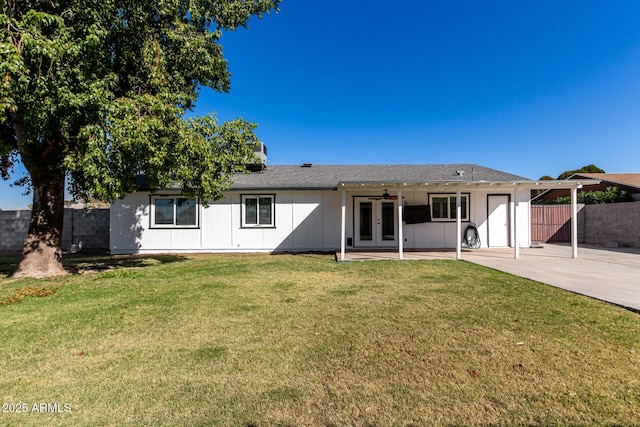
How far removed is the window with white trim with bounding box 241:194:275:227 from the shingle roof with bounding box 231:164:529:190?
495 millimetres

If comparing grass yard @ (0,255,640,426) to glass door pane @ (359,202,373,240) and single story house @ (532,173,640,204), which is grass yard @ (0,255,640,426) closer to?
glass door pane @ (359,202,373,240)

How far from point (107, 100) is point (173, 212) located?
7.10m

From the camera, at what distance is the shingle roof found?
1250 centimetres

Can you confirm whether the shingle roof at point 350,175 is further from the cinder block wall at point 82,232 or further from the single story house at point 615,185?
the cinder block wall at point 82,232

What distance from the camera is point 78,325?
407cm

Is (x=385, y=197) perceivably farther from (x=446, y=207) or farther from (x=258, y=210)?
(x=258, y=210)

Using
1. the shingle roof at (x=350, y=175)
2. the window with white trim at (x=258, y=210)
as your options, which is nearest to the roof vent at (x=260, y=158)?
the shingle roof at (x=350, y=175)

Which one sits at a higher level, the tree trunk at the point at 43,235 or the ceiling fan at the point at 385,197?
the ceiling fan at the point at 385,197

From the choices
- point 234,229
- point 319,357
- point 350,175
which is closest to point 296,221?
point 234,229

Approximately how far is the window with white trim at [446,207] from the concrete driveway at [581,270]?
5.46 feet

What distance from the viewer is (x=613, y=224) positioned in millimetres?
13461

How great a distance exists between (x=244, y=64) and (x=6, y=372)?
44.3 ft

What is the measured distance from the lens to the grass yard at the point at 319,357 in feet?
7.45

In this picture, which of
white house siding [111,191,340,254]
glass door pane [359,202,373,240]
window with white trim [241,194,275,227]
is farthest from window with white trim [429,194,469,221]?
window with white trim [241,194,275,227]
